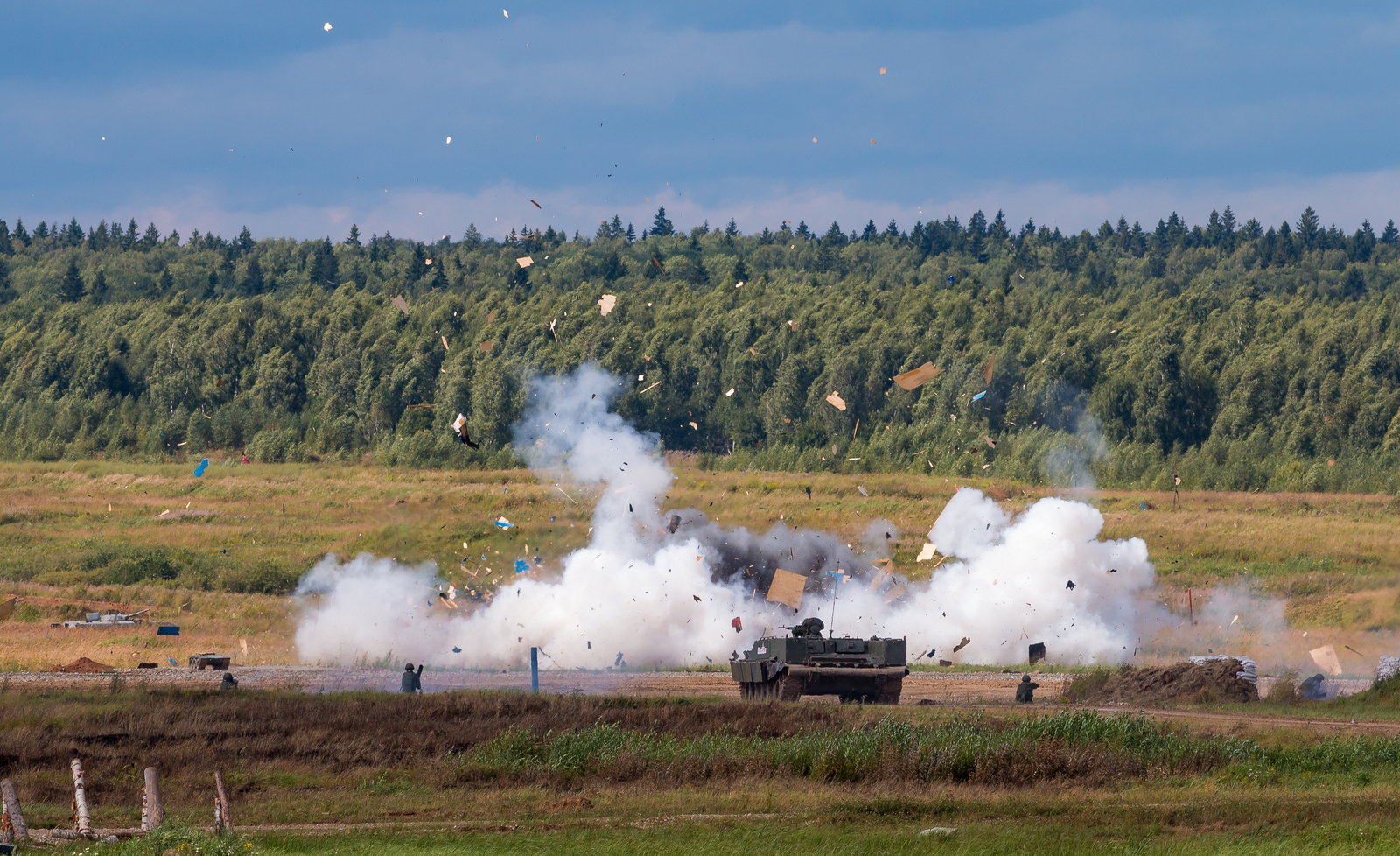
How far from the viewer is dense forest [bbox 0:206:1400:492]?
99.8m

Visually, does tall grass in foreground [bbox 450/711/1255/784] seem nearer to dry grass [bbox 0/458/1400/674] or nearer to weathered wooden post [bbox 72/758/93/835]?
weathered wooden post [bbox 72/758/93/835]

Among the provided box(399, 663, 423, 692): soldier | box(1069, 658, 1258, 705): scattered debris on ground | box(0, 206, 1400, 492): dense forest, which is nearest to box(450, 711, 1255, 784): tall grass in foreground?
box(399, 663, 423, 692): soldier

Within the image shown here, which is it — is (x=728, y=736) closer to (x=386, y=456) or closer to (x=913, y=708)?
(x=913, y=708)

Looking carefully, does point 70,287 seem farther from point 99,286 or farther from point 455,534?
point 455,534

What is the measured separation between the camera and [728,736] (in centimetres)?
3047

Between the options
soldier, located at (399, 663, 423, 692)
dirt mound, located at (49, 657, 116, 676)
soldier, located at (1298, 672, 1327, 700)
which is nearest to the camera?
soldier, located at (399, 663, 423, 692)

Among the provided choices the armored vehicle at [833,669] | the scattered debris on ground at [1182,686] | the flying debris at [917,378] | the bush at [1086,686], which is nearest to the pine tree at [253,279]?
the flying debris at [917,378]

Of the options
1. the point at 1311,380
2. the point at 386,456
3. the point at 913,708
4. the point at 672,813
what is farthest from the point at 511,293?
the point at 672,813

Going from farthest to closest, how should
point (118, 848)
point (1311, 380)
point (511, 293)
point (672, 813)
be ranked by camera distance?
point (511, 293), point (1311, 380), point (672, 813), point (118, 848)

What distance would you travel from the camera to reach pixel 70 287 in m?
170

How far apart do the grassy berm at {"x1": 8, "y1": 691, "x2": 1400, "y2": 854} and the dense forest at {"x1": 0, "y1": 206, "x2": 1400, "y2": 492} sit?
2285 inches

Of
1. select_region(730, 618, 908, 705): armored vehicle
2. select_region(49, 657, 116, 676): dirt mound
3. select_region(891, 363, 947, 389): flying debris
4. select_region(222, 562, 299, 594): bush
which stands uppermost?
select_region(891, 363, 947, 389): flying debris

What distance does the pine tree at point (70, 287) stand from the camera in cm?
16862

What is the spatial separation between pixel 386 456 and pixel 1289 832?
8296 centimetres
